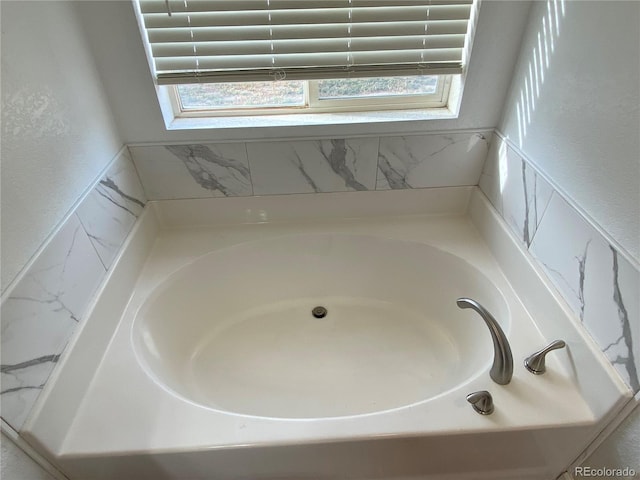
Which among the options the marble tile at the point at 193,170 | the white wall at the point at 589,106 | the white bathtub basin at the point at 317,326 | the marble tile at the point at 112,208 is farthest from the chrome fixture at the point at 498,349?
the marble tile at the point at 112,208

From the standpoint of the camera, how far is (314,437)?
0.90 metres

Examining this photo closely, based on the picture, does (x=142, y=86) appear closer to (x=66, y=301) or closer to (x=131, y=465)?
(x=66, y=301)

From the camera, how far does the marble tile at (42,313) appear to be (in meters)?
0.77

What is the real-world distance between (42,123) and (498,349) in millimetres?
1229

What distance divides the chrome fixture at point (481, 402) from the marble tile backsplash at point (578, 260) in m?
0.28

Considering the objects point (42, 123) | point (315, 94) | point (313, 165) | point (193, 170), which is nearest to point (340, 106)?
point (315, 94)

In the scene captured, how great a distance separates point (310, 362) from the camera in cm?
150

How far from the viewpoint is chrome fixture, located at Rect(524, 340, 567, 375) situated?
98 cm

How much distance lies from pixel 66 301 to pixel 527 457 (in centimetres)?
123

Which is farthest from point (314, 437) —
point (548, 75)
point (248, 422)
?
point (548, 75)

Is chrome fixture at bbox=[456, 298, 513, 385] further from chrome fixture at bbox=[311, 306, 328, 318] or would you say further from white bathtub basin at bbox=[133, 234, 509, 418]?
chrome fixture at bbox=[311, 306, 328, 318]

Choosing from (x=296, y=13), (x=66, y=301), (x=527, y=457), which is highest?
(x=296, y=13)

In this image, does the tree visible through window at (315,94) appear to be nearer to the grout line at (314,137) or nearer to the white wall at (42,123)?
the grout line at (314,137)

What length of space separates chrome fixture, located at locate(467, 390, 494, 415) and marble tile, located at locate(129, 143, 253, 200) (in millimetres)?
1038
